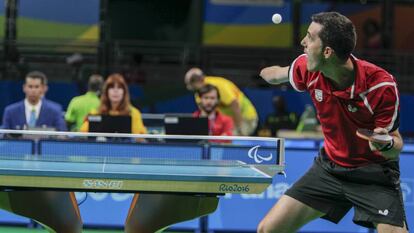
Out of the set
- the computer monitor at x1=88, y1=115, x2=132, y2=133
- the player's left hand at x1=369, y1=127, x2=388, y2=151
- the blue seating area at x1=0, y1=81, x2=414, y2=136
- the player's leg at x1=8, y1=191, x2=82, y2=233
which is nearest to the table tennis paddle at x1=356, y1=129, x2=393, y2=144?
the player's left hand at x1=369, y1=127, x2=388, y2=151

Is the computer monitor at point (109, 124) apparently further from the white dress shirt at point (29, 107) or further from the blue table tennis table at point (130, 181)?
the blue table tennis table at point (130, 181)

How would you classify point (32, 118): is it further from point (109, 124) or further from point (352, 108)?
point (352, 108)

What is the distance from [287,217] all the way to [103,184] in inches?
48.4

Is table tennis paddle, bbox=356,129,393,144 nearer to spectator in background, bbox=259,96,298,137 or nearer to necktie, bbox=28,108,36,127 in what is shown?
necktie, bbox=28,108,36,127

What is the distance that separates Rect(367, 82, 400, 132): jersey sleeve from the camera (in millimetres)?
4523

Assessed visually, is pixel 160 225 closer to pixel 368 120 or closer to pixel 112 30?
pixel 368 120

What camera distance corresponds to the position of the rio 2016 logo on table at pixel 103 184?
415 cm

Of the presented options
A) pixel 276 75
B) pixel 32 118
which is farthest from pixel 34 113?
pixel 276 75

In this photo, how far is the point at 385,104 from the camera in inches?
178

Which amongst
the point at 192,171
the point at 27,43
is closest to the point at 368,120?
the point at 192,171

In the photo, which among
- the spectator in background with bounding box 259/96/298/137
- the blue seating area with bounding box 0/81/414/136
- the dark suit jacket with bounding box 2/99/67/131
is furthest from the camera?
the blue seating area with bounding box 0/81/414/136

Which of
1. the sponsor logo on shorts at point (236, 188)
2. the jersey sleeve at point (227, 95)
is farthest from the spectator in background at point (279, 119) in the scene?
the sponsor logo on shorts at point (236, 188)

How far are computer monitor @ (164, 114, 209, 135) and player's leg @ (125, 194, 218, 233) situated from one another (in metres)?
2.81

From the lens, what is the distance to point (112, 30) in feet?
48.5
